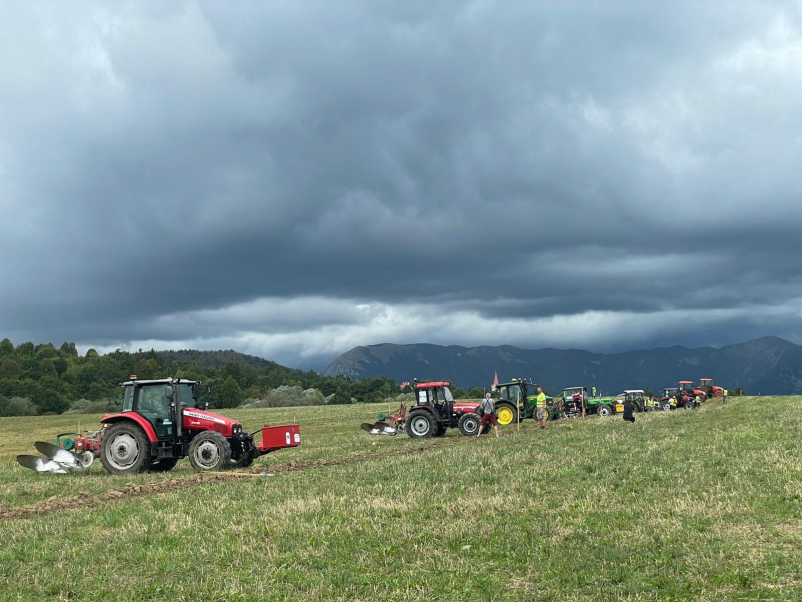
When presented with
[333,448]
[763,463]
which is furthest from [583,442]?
[333,448]

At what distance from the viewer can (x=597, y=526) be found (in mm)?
9812

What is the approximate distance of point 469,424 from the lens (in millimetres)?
27375

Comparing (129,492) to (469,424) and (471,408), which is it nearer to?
(469,424)

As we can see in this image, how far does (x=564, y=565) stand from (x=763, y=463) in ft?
27.4

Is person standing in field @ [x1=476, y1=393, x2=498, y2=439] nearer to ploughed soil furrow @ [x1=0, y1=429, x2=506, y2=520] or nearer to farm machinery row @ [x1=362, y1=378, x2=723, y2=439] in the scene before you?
farm machinery row @ [x1=362, y1=378, x2=723, y2=439]

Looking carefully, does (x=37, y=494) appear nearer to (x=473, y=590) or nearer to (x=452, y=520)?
(x=452, y=520)

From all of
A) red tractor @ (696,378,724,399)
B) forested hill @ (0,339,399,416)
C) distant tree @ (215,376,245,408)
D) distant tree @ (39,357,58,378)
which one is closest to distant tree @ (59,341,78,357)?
forested hill @ (0,339,399,416)

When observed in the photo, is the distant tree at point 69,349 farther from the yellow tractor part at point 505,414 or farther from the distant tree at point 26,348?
the yellow tractor part at point 505,414

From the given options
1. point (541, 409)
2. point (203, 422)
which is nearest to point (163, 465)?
point (203, 422)

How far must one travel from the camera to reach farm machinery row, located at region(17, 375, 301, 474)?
17750mm

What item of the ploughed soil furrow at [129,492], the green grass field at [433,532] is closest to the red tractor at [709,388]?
the green grass field at [433,532]

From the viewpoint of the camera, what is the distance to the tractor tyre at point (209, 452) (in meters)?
17.6

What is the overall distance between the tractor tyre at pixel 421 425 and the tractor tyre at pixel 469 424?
106 centimetres

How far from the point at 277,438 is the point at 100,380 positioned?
386ft
